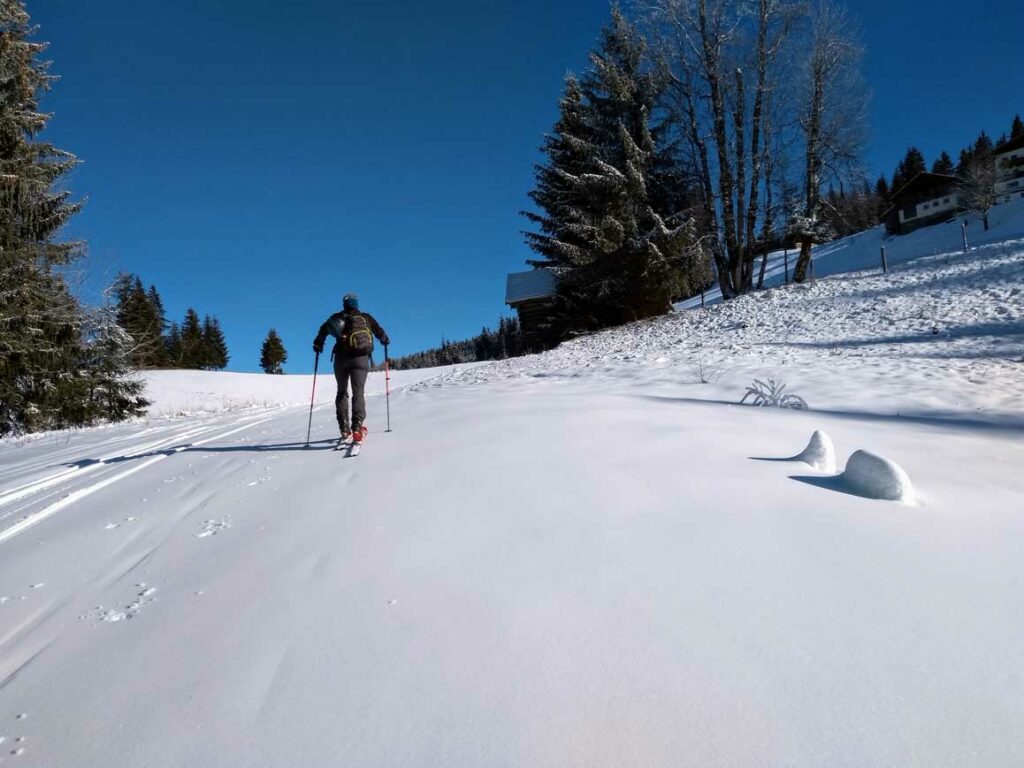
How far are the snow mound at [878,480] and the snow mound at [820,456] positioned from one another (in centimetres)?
43

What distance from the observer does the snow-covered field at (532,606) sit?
58.6 inches

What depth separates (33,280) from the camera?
1177 centimetres

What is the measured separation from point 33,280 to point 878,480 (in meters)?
15.9

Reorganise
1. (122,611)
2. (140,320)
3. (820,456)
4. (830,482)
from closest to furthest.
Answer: (122,611)
(830,482)
(820,456)
(140,320)

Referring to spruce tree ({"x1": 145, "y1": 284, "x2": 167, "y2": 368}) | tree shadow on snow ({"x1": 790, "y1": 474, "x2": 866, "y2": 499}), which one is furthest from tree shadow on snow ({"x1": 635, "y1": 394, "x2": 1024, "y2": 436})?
spruce tree ({"x1": 145, "y1": 284, "x2": 167, "y2": 368})

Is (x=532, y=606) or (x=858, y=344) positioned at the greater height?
(x=858, y=344)

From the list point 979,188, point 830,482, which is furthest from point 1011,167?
point 830,482

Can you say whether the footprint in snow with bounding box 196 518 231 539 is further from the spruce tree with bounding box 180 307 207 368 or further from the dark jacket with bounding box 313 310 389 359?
the spruce tree with bounding box 180 307 207 368

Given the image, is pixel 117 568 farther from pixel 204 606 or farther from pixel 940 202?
pixel 940 202

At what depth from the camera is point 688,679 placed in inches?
64.6

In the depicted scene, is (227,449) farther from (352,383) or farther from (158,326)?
(158,326)

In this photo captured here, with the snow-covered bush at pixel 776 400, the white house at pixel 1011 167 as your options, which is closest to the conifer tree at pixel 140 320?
the snow-covered bush at pixel 776 400

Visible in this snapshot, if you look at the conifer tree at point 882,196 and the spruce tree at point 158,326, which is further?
the conifer tree at point 882,196

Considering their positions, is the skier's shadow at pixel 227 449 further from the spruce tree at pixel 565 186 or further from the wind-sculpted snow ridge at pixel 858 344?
the spruce tree at pixel 565 186
